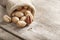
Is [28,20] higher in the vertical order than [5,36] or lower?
higher

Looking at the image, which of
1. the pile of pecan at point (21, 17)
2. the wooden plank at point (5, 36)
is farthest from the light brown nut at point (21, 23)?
the wooden plank at point (5, 36)

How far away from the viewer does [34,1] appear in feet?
4.52

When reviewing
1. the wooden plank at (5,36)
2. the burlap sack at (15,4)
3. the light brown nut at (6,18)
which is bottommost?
the wooden plank at (5,36)

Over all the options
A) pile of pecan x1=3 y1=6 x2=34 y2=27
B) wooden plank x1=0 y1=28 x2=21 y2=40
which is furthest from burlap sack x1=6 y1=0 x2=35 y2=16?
wooden plank x1=0 y1=28 x2=21 y2=40

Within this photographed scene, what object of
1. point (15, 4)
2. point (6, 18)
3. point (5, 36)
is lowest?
point (5, 36)

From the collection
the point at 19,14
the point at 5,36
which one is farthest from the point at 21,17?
the point at 5,36

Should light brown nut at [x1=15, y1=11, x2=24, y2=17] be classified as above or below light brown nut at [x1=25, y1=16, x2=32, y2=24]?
above

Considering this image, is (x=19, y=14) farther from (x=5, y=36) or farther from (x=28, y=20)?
(x=5, y=36)

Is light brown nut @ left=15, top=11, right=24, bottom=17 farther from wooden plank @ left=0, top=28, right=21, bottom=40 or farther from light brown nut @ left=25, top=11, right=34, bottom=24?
wooden plank @ left=0, top=28, right=21, bottom=40

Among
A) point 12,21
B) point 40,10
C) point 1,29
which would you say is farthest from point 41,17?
point 1,29

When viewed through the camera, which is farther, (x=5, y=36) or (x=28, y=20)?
(x=28, y=20)

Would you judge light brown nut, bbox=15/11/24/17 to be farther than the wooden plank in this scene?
Yes

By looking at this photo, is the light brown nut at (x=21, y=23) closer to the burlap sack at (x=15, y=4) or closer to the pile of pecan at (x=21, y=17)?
the pile of pecan at (x=21, y=17)

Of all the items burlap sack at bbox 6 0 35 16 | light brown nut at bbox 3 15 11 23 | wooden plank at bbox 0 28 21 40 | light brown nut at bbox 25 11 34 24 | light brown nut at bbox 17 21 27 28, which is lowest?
wooden plank at bbox 0 28 21 40
